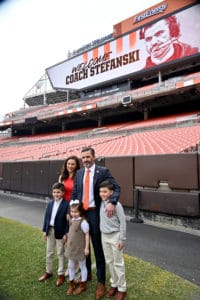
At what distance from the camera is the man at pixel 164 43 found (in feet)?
59.1

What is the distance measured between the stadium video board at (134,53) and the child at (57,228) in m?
14.4

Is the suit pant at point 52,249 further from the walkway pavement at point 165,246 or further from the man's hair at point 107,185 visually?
the walkway pavement at point 165,246

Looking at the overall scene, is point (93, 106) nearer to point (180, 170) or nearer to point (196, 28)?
point (196, 28)

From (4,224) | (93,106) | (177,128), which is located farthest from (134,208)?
(93,106)

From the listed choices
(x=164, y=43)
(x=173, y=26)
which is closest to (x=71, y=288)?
(x=164, y=43)

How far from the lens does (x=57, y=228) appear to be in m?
3.55

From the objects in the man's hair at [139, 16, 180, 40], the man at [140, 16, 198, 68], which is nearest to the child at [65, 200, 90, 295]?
the man at [140, 16, 198, 68]

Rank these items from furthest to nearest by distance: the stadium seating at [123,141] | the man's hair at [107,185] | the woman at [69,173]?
the stadium seating at [123,141] < the woman at [69,173] < the man's hair at [107,185]

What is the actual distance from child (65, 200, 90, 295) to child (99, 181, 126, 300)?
0.86 ft

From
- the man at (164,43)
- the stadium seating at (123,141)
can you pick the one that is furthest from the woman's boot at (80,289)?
the man at (164,43)

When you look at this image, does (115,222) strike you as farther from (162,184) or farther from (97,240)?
(162,184)

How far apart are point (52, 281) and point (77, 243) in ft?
2.43

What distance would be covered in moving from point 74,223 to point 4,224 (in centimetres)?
439

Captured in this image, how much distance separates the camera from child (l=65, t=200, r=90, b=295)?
3.26m
